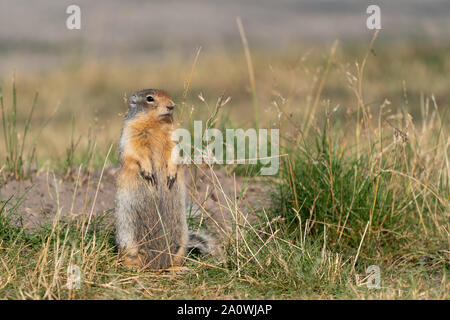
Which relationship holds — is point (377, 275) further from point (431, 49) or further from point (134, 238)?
point (431, 49)

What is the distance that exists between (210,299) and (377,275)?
42.7 inches

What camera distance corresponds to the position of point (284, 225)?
4414 millimetres

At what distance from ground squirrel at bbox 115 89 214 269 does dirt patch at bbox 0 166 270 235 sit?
0.33 m

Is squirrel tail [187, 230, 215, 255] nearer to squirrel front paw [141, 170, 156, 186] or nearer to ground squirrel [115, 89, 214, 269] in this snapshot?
ground squirrel [115, 89, 214, 269]

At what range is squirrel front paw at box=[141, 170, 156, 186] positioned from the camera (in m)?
4.10

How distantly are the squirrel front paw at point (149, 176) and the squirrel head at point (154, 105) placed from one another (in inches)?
14.0

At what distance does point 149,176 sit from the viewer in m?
4.11

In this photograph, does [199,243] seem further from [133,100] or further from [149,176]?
[133,100]

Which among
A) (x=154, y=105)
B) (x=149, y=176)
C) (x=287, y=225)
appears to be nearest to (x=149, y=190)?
(x=149, y=176)

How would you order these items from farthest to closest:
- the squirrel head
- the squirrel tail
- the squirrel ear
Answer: the squirrel tail, the squirrel ear, the squirrel head

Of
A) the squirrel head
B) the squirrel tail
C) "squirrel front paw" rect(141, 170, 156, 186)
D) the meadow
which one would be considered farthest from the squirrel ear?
the squirrel tail

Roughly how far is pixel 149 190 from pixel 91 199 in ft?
3.67

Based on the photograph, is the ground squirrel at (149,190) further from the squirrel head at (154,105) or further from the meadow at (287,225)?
the meadow at (287,225)

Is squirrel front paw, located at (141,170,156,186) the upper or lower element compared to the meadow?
upper
